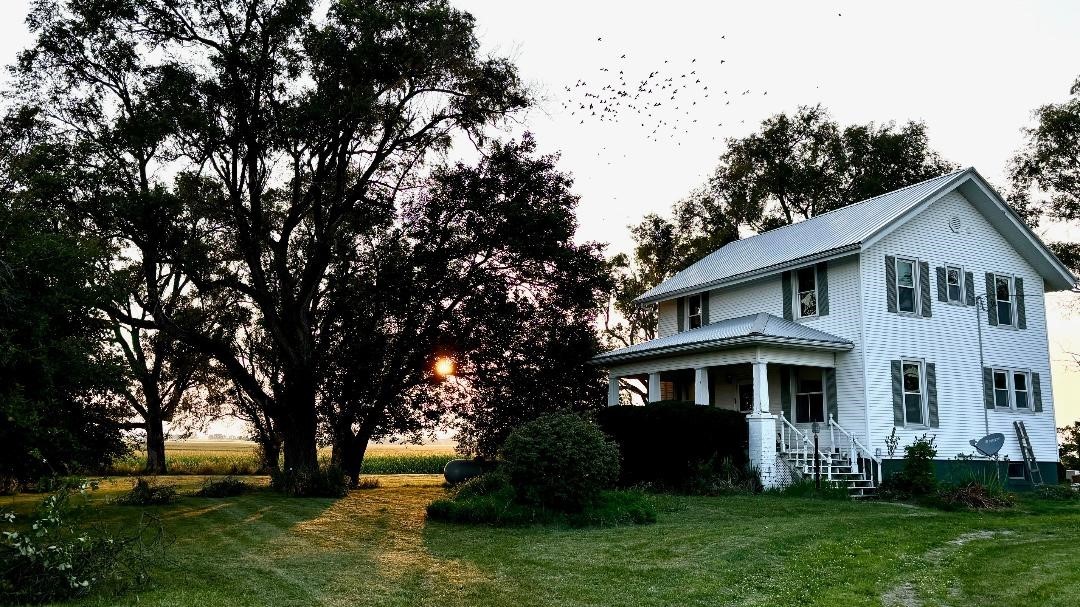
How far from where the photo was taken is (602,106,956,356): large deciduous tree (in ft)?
126

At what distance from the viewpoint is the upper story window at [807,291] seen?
23.4 meters

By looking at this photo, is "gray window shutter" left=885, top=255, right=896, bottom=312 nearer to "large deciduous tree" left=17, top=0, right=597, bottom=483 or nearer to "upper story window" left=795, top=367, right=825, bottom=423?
"upper story window" left=795, top=367, right=825, bottom=423

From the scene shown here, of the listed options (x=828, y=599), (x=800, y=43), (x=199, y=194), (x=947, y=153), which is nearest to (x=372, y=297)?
(x=199, y=194)

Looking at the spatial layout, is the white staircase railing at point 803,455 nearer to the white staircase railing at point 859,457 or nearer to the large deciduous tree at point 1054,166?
the white staircase railing at point 859,457

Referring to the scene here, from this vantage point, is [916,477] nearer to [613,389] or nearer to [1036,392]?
[1036,392]

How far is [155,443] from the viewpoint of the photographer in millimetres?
34750

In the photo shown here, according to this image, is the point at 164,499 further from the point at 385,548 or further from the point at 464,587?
the point at 464,587

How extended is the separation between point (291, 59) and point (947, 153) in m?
28.6

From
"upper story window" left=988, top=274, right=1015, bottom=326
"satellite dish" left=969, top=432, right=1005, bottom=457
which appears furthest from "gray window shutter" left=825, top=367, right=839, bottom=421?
"upper story window" left=988, top=274, right=1015, bottom=326

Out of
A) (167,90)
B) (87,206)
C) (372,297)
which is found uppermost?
(167,90)

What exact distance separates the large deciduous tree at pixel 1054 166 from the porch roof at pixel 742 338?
14319 millimetres

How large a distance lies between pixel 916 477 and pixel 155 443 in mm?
28541

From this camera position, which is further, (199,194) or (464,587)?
(199,194)

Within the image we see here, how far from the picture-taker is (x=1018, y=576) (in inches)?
376
